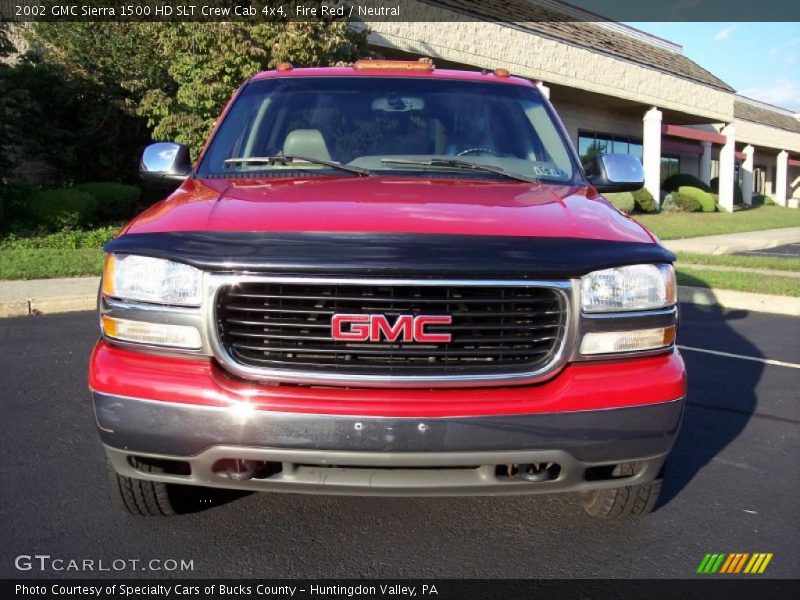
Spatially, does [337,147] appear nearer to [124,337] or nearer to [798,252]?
[124,337]

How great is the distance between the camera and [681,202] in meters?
28.8

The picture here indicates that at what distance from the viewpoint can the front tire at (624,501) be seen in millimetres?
2982

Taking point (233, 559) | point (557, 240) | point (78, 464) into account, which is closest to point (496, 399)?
point (557, 240)

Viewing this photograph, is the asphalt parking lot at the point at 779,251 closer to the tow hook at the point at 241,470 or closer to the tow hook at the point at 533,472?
the tow hook at the point at 533,472

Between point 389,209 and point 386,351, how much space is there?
0.55 m

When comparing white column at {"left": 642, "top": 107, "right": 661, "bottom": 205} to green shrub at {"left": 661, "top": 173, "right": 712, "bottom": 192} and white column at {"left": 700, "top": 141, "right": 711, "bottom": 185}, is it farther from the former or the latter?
white column at {"left": 700, "top": 141, "right": 711, "bottom": 185}

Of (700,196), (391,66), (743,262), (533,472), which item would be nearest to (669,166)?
(700,196)

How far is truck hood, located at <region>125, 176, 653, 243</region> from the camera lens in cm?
256

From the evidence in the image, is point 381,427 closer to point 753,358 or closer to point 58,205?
point 753,358

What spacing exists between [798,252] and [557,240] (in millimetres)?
16533

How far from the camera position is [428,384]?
245 cm

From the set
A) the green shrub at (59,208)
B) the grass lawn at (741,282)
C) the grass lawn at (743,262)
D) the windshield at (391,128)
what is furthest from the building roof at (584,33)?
the windshield at (391,128)

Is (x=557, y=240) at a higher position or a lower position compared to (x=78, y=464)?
higher

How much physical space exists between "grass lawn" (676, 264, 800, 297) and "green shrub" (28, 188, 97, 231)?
10332 mm
